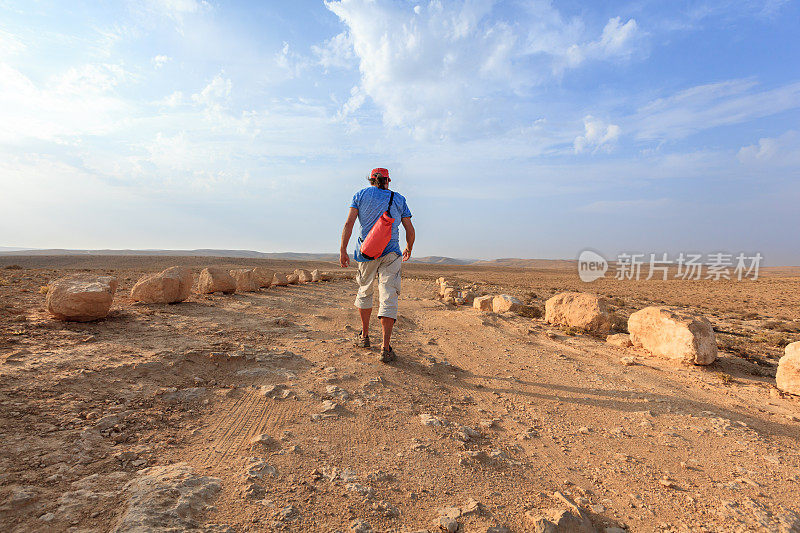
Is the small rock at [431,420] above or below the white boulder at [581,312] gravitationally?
below

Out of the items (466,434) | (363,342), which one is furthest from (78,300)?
(466,434)

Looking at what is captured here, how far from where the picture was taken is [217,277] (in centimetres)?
899

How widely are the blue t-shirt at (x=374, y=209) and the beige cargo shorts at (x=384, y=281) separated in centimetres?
10

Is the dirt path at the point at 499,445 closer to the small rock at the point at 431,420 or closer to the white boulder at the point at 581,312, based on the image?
the small rock at the point at 431,420

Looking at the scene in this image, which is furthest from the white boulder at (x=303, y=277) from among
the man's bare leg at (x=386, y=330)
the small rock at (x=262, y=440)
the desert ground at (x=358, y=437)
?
the small rock at (x=262, y=440)

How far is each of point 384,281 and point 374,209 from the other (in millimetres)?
916

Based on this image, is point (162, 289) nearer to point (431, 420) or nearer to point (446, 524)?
point (431, 420)

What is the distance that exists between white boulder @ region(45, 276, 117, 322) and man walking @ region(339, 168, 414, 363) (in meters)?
3.35

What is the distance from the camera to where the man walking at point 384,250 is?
4535 mm

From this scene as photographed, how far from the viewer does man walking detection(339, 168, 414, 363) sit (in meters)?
4.54

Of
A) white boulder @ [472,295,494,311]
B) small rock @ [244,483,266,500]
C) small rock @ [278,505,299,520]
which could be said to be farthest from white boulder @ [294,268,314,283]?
small rock @ [278,505,299,520]

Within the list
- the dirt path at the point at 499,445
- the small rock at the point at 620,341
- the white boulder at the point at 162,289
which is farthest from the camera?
the white boulder at the point at 162,289

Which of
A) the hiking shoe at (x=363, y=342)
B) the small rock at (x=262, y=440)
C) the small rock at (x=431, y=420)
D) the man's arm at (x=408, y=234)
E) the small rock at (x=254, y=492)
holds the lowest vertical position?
the small rock at (x=431, y=420)

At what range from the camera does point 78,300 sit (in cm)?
477
